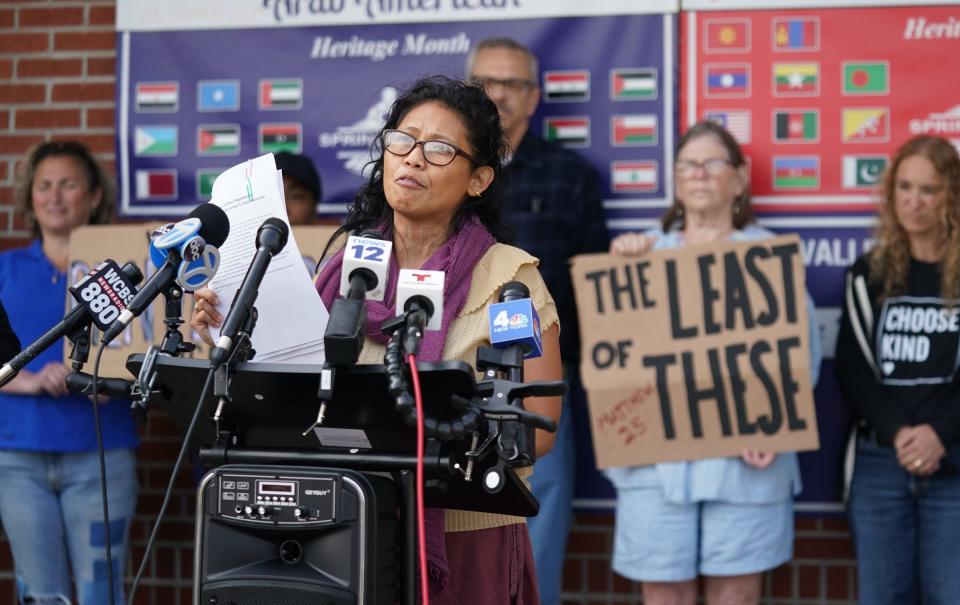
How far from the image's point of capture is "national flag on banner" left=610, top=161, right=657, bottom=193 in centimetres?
520

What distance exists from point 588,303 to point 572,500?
0.95m

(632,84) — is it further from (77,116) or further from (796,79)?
(77,116)

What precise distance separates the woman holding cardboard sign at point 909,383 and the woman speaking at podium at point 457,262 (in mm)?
2226

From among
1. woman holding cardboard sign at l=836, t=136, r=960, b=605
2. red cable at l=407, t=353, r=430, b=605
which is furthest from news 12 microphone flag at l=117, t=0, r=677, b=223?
red cable at l=407, t=353, r=430, b=605

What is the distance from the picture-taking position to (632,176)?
521cm

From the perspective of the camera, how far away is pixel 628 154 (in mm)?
5211

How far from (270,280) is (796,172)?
3153 millimetres

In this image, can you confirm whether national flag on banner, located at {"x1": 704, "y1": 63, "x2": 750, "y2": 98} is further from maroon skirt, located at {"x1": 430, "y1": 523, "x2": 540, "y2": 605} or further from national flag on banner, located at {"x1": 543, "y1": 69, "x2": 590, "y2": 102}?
maroon skirt, located at {"x1": 430, "y1": 523, "x2": 540, "y2": 605}

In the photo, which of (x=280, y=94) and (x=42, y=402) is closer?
(x=42, y=402)

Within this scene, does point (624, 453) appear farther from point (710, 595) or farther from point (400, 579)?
point (400, 579)

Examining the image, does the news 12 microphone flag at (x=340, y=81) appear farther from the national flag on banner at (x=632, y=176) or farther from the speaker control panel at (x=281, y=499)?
the speaker control panel at (x=281, y=499)

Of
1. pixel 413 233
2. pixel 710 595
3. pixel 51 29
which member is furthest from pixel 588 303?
pixel 51 29


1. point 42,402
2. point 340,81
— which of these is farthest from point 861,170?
point 42,402

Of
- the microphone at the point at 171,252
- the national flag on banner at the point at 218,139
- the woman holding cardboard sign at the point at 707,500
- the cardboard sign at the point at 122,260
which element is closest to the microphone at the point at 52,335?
the microphone at the point at 171,252
